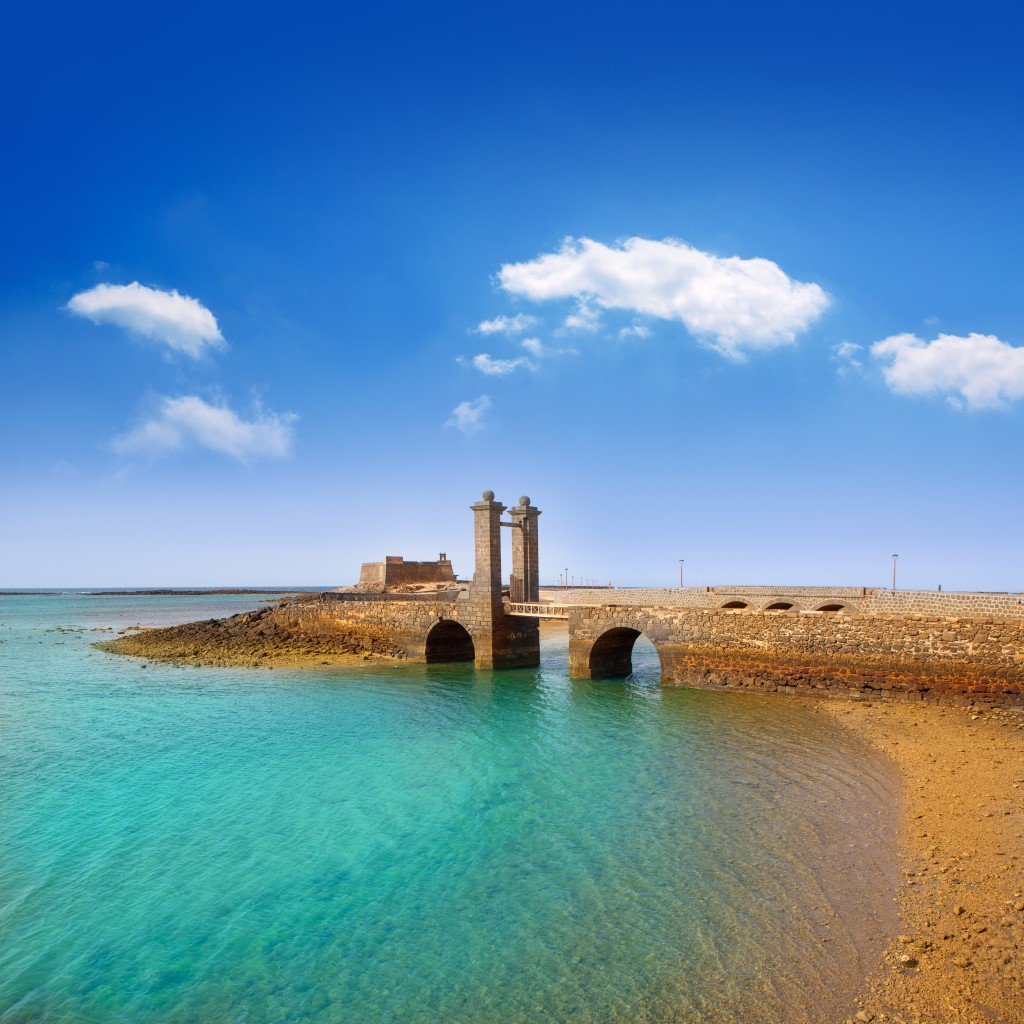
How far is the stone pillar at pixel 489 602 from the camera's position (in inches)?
947

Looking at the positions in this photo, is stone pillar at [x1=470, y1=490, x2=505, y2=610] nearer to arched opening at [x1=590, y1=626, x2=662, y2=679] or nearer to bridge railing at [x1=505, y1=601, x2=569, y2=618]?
bridge railing at [x1=505, y1=601, x2=569, y2=618]

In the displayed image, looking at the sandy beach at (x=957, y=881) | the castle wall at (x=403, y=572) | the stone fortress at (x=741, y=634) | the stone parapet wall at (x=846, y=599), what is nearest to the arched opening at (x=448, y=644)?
the stone fortress at (x=741, y=634)

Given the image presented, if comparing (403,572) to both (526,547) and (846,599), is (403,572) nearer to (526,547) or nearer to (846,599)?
(526,547)

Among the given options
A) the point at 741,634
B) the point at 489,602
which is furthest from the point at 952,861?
the point at 489,602

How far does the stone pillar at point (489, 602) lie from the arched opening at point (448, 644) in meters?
2.32

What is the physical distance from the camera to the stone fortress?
16391mm

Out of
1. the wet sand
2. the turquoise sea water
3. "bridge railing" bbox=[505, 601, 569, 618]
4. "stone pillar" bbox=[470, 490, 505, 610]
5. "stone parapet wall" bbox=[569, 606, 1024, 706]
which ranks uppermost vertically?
"stone pillar" bbox=[470, 490, 505, 610]

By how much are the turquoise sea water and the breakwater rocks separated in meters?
11.5

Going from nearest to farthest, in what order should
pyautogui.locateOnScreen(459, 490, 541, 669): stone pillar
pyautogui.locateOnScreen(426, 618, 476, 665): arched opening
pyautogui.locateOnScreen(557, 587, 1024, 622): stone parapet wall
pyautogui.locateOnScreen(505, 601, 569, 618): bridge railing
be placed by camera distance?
pyautogui.locateOnScreen(557, 587, 1024, 622): stone parapet wall, pyautogui.locateOnScreen(505, 601, 569, 618): bridge railing, pyautogui.locateOnScreen(459, 490, 541, 669): stone pillar, pyautogui.locateOnScreen(426, 618, 476, 665): arched opening

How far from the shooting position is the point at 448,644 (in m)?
27.7

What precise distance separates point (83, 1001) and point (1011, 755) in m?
14.5

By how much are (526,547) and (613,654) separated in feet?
17.3

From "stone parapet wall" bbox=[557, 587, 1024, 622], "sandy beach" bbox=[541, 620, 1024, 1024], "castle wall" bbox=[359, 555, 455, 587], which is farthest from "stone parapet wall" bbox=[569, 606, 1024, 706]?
"castle wall" bbox=[359, 555, 455, 587]

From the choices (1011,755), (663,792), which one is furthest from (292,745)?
(1011,755)
